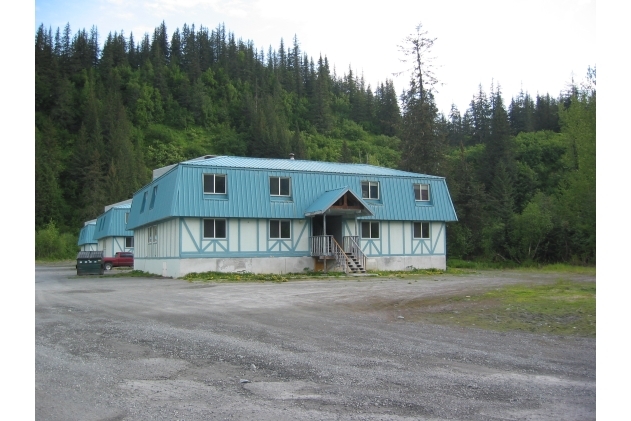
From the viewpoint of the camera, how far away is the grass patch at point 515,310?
36.8ft

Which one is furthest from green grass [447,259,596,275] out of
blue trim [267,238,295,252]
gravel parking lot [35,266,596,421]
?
gravel parking lot [35,266,596,421]

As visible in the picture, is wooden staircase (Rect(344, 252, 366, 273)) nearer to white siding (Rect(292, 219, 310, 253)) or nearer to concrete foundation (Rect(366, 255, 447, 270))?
concrete foundation (Rect(366, 255, 447, 270))

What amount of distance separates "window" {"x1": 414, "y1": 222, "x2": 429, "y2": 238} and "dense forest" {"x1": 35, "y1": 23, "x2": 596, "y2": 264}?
675 centimetres

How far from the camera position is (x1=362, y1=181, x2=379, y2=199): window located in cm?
3241

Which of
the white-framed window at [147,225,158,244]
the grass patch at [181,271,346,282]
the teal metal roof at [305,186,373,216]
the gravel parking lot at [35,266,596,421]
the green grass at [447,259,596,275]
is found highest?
the teal metal roof at [305,186,373,216]

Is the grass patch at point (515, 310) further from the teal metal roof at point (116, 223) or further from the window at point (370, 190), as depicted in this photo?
the teal metal roof at point (116, 223)

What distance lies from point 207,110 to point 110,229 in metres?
60.9

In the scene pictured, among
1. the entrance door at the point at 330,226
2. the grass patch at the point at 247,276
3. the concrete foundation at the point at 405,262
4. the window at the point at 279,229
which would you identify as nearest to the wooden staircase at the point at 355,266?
the grass patch at the point at 247,276

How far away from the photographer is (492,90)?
93.0 metres

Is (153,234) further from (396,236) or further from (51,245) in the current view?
(51,245)

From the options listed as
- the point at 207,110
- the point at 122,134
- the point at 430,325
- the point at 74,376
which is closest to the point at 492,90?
the point at 207,110

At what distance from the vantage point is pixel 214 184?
28875mm

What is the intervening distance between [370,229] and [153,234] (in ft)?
40.3
